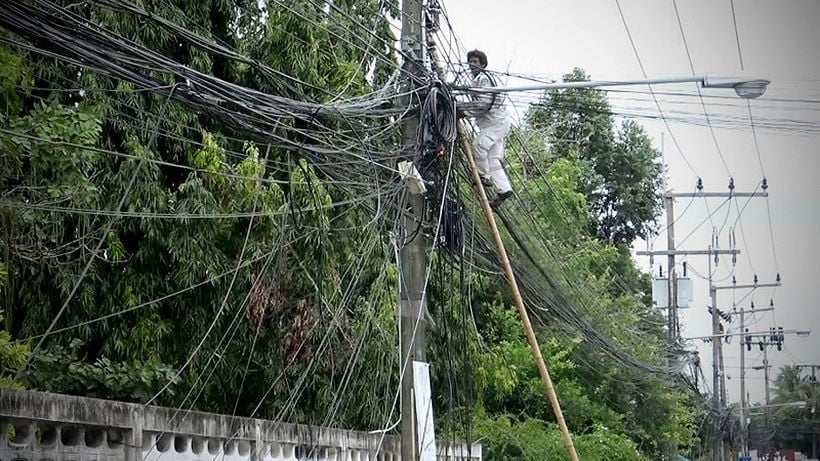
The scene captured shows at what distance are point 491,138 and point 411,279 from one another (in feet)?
5.41

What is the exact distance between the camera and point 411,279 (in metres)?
11.8

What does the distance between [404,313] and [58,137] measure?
346 cm

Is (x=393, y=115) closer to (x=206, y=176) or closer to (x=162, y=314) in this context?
(x=206, y=176)

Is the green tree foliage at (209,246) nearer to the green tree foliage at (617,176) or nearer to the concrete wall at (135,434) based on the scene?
the concrete wall at (135,434)

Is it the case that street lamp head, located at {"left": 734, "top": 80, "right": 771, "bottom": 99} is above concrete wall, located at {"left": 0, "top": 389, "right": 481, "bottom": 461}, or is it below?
above

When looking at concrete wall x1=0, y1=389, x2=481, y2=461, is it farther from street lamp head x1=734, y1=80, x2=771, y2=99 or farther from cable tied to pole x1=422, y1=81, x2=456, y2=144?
street lamp head x1=734, y1=80, x2=771, y2=99

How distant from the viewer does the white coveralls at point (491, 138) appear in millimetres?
12523

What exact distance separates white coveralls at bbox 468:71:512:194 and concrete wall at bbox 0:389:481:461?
2793 millimetres

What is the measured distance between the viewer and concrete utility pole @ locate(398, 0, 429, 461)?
11.6m

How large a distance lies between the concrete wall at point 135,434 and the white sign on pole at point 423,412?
886 millimetres

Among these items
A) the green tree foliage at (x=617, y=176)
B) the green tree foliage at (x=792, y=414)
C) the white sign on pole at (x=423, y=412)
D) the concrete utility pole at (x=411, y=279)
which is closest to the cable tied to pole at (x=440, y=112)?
the concrete utility pole at (x=411, y=279)

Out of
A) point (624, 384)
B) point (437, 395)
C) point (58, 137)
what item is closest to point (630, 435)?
point (624, 384)

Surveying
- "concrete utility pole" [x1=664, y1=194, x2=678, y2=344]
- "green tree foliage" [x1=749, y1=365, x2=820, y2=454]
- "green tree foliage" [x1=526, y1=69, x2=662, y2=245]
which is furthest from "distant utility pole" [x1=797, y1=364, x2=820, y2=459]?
"concrete utility pole" [x1=664, y1=194, x2=678, y2=344]

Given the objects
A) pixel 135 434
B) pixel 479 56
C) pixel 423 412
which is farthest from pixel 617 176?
pixel 135 434
